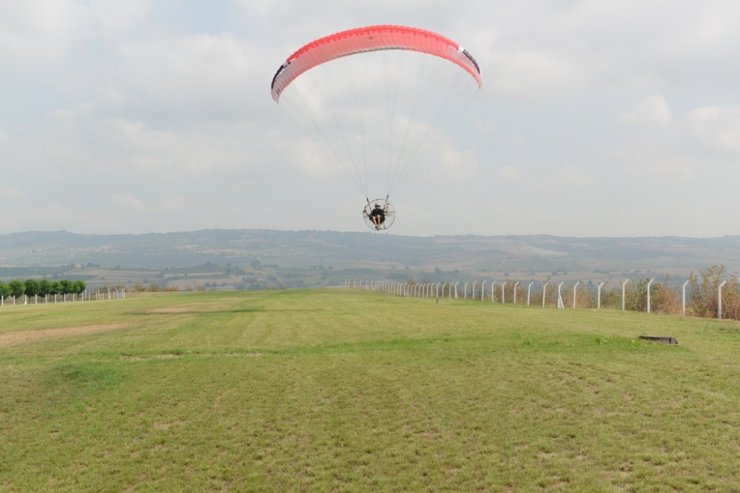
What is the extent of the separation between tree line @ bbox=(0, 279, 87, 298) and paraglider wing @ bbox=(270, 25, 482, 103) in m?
83.0

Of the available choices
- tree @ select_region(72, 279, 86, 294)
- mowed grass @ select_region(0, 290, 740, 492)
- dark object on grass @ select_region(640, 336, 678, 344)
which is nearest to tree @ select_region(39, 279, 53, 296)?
tree @ select_region(72, 279, 86, 294)

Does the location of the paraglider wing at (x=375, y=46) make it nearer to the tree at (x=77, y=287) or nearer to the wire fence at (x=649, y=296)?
the wire fence at (x=649, y=296)

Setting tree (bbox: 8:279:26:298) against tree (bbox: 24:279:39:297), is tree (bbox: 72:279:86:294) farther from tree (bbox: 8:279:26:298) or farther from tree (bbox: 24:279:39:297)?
tree (bbox: 8:279:26:298)

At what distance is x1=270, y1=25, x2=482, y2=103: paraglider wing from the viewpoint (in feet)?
98.8

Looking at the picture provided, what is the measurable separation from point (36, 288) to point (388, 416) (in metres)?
108

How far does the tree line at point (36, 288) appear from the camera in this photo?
9767cm

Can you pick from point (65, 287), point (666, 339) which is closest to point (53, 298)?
point (65, 287)

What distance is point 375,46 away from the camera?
1209 inches

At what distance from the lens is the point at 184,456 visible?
11.4 m

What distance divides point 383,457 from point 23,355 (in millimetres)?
18274

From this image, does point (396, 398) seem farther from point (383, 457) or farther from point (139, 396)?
point (139, 396)

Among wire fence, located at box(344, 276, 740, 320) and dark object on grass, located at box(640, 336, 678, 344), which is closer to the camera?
dark object on grass, located at box(640, 336, 678, 344)

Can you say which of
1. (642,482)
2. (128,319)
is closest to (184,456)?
(642,482)

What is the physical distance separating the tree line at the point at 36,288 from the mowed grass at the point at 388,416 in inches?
3424
